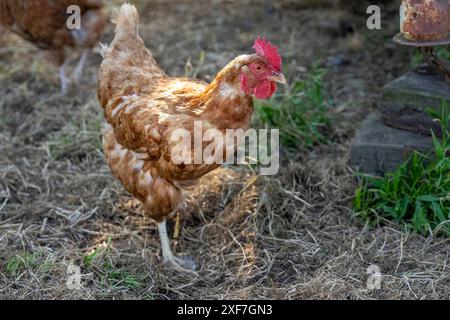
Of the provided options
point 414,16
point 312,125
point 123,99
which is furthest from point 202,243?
point 414,16

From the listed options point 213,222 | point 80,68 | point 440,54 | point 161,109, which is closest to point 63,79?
point 80,68

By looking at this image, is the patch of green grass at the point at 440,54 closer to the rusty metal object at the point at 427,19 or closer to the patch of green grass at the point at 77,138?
the rusty metal object at the point at 427,19

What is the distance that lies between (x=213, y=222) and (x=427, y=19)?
5.57 feet

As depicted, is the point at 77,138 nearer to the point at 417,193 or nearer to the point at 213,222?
the point at 213,222

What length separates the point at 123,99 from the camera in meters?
3.67

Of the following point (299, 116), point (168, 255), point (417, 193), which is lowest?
point (168, 255)

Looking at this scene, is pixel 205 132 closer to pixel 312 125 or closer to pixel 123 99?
pixel 123 99

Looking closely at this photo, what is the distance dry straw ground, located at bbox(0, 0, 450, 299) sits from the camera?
11.2ft

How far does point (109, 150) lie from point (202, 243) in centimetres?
78

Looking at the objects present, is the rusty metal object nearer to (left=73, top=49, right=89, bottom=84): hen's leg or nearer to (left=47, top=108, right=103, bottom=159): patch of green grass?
(left=47, top=108, right=103, bottom=159): patch of green grass

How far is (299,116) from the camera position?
4645mm

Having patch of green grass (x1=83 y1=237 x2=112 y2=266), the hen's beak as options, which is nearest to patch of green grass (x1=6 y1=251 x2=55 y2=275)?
patch of green grass (x1=83 y1=237 x2=112 y2=266)

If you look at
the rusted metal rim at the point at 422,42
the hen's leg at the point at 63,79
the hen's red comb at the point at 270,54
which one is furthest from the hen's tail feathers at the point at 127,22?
the hen's leg at the point at 63,79

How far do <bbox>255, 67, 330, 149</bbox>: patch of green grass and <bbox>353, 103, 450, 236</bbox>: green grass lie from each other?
2.47 ft
